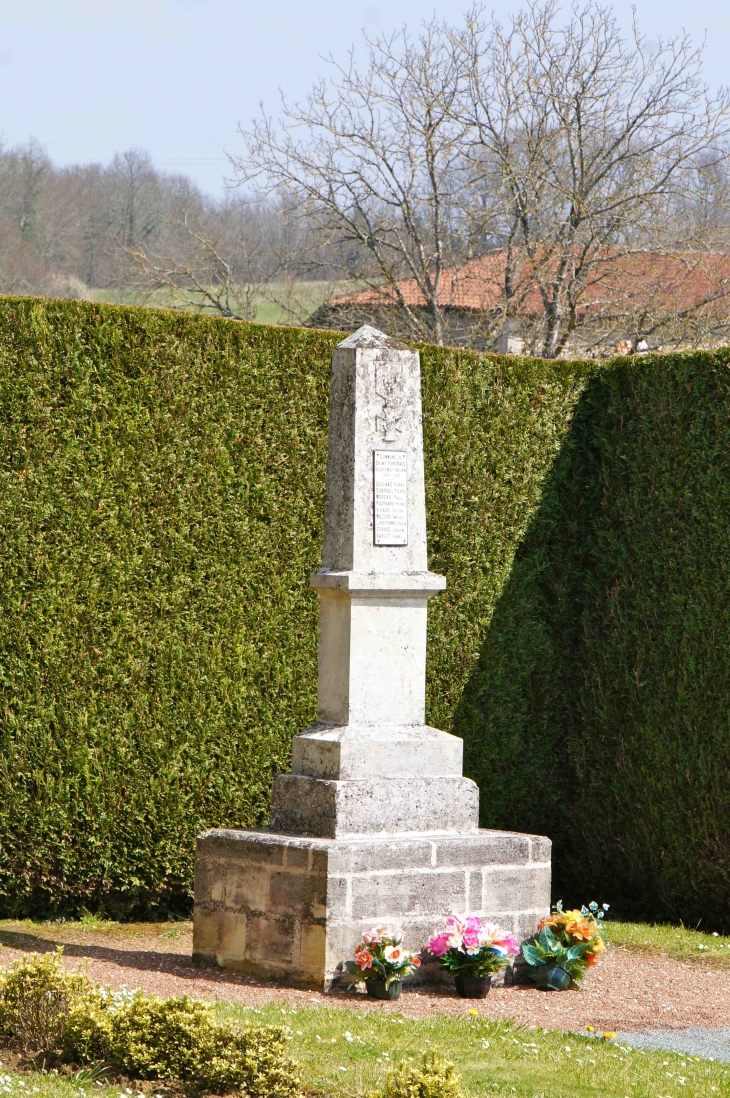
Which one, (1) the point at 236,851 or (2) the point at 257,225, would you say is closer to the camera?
(1) the point at 236,851

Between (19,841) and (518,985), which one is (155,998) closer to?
(518,985)

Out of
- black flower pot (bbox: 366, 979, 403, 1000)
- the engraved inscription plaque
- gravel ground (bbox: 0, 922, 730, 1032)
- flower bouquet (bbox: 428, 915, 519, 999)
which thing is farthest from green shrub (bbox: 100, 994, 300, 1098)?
the engraved inscription plaque

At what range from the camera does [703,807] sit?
293 inches

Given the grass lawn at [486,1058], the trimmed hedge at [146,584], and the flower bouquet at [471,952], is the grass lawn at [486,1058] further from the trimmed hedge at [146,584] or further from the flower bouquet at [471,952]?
the trimmed hedge at [146,584]

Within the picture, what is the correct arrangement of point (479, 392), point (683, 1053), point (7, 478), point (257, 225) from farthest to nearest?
point (257, 225), point (479, 392), point (7, 478), point (683, 1053)

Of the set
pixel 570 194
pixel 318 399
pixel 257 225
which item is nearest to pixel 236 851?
pixel 318 399

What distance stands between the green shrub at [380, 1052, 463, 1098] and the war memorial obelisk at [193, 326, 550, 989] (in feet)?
6.74

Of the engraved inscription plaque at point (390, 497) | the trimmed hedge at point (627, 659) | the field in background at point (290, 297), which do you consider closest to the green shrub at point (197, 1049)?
the engraved inscription plaque at point (390, 497)

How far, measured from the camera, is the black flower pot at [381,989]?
5230 mm

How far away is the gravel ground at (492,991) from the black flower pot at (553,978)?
5cm

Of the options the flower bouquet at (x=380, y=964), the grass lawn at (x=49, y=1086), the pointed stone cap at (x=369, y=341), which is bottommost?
the flower bouquet at (x=380, y=964)

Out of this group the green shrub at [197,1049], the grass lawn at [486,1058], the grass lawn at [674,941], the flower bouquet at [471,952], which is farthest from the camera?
the grass lawn at [674,941]

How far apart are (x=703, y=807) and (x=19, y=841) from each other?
4.14m

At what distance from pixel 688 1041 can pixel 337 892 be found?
1.58m
